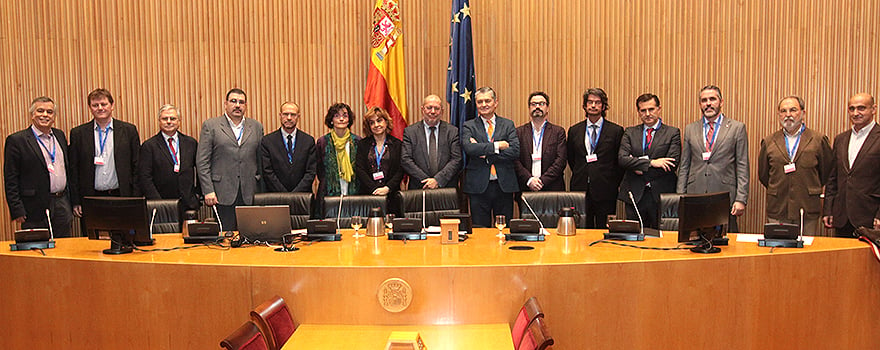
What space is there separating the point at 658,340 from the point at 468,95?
372 cm

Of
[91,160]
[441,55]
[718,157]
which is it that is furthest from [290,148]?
[718,157]

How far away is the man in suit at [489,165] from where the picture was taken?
5.28 metres

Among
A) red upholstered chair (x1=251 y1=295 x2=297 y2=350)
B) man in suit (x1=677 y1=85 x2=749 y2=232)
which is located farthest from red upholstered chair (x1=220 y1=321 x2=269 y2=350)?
man in suit (x1=677 y1=85 x2=749 y2=232)

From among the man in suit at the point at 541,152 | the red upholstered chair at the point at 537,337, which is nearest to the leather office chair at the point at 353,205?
the man in suit at the point at 541,152

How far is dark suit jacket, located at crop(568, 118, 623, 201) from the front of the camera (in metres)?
5.40

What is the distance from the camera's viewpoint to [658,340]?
2844mm

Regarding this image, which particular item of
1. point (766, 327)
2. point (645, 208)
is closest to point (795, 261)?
point (766, 327)

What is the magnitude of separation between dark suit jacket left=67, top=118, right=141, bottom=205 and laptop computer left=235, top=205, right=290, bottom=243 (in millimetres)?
2346

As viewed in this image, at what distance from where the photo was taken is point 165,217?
4277 mm

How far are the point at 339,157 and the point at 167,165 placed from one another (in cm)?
150

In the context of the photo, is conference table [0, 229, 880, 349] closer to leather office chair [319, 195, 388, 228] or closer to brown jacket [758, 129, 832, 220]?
leather office chair [319, 195, 388, 228]

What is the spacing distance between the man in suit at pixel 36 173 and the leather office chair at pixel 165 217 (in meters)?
1.48

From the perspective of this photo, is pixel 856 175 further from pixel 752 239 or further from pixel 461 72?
pixel 461 72

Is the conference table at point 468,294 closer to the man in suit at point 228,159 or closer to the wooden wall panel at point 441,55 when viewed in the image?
the man in suit at point 228,159
